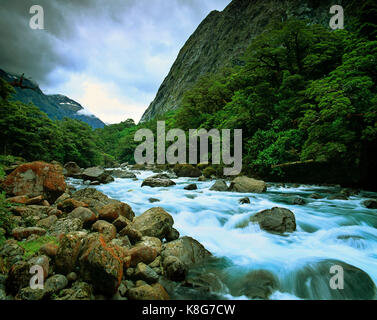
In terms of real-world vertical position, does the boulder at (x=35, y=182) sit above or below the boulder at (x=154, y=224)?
above

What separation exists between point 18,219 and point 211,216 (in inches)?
203

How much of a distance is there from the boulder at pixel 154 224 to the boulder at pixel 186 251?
537 millimetres

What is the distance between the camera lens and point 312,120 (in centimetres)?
904

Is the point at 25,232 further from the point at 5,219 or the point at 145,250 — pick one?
the point at 145,250

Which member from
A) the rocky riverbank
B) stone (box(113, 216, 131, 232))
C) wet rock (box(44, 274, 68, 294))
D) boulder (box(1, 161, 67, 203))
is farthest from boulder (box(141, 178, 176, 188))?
wet rock (box(44, 274, 68, 294))

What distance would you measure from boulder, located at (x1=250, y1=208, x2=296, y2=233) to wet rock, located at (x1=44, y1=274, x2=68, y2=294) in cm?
455

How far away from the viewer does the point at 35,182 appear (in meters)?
5.70

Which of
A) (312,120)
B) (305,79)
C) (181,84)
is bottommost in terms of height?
(312,120)

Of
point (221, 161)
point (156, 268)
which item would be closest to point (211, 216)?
point (156, 268)

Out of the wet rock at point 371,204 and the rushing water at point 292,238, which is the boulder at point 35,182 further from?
the wet rock at point 371,204

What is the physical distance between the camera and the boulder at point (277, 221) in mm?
4953

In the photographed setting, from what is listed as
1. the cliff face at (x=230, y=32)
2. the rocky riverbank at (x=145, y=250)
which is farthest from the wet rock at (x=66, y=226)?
the cliff face at (x=230, y=32)

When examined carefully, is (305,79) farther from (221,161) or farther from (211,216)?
(211,216)
